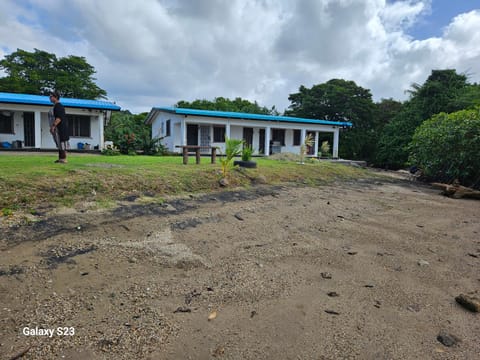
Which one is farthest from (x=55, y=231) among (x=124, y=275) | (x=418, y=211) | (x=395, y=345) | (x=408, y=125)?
(x=408, y=125)

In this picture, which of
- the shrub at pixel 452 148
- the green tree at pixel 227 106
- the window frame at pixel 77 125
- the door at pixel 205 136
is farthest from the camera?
A: the green tree at pixel 227 106

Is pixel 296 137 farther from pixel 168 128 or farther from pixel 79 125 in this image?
pixel 79 125

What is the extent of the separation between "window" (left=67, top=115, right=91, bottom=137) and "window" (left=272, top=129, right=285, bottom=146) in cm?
1222

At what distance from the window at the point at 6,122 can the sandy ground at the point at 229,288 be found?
43.1ft

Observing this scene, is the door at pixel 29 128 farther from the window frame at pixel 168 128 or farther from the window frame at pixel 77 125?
the window frame at pixel 168 128

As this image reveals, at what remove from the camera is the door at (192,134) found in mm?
18000

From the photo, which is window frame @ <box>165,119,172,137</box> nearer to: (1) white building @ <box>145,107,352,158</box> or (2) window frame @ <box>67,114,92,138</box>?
(1) white building @ <box>145,107,352,158</box>

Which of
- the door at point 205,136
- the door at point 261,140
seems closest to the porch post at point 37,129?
the door at point 205,136

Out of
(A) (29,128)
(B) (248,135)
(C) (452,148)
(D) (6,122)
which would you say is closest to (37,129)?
(A) (29,128)

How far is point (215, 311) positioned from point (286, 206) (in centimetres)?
401

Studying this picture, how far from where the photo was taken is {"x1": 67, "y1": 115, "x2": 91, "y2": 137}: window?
14.5m

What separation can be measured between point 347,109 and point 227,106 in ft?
45.1

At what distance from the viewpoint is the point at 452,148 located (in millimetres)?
10938

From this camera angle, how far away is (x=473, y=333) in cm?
233
